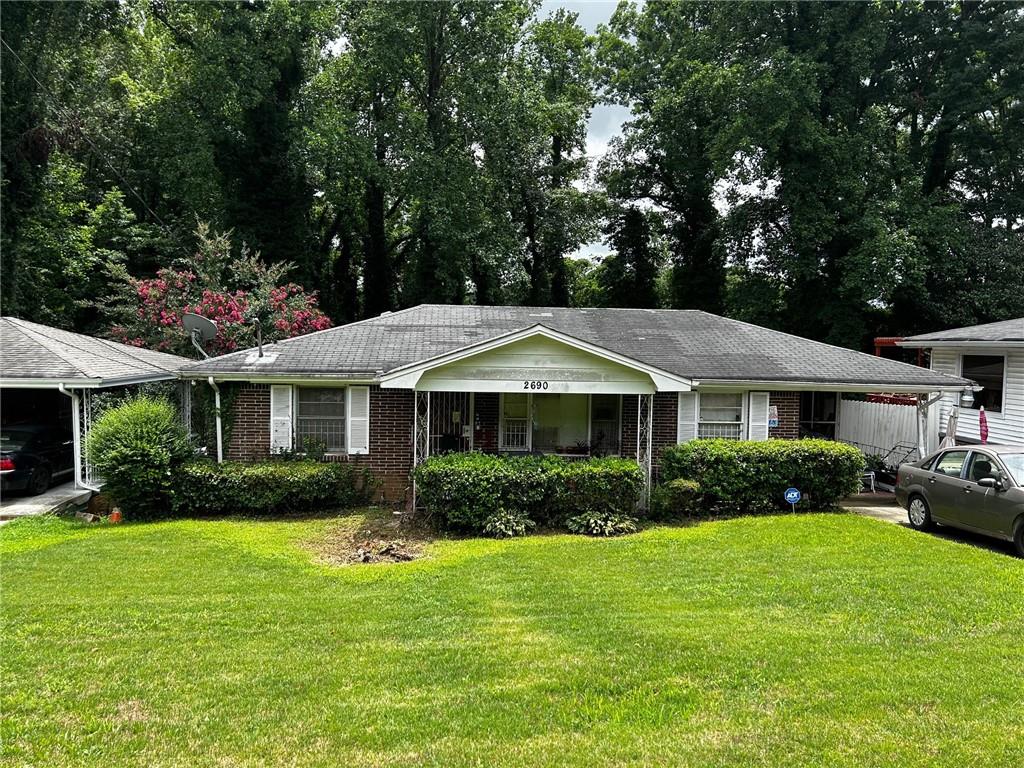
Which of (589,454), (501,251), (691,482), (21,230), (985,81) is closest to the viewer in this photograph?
(691,482)

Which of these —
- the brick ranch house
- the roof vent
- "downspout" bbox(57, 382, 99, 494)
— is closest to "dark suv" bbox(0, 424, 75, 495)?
"downspout" bbox(57, 382, 99, 494)

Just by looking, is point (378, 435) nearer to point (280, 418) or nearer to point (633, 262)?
point (280, 418)

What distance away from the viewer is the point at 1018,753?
13.1 ft

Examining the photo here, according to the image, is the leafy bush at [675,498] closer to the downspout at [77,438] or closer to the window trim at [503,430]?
the window trim at [503,430]

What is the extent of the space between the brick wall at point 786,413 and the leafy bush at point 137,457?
1227cm

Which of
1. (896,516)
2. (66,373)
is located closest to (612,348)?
(896,516)

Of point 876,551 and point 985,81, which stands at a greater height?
point 985,81

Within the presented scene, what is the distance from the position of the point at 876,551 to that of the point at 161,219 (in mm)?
30649

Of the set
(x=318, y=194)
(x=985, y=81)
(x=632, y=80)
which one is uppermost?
(x=632, y=80)

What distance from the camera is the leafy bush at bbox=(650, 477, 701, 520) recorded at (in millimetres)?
11258

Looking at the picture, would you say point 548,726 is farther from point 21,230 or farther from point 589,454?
point 21,230

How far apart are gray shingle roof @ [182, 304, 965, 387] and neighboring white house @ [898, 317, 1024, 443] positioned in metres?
2.49

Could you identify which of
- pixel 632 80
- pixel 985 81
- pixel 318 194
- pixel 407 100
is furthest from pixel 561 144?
pixel 985 81

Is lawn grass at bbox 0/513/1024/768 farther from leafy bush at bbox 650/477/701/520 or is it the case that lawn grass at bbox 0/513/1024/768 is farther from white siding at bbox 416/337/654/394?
white siding at bbox 416/337/654/394
